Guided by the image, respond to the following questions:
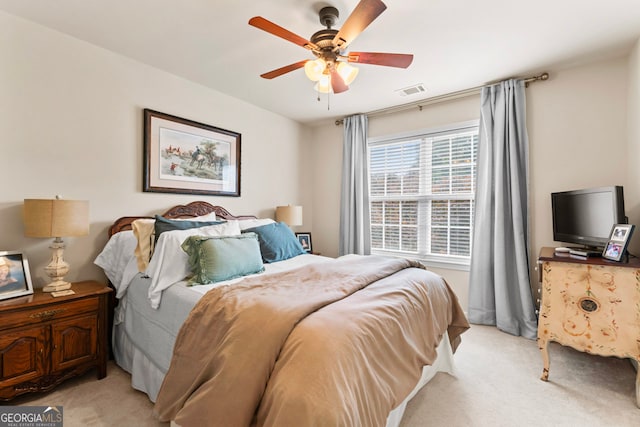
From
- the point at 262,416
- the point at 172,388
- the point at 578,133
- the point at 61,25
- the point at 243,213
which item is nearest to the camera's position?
the point at 262,416

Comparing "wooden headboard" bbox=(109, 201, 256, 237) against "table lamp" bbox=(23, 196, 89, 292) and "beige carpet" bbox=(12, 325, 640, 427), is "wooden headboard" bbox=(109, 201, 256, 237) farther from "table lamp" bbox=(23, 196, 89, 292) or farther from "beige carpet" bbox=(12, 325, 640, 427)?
"beige carpet" bbox=(12, 325, 640, 427)

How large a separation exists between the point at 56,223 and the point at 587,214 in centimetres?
395

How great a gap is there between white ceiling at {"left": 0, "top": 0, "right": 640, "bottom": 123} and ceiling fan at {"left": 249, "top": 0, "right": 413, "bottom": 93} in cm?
24

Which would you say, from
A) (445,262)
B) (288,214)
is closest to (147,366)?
(288,214)

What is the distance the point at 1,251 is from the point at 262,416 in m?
2.22

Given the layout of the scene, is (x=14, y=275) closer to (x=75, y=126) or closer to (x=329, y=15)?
(x=75, y=126)

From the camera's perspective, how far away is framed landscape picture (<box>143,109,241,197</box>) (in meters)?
2.72

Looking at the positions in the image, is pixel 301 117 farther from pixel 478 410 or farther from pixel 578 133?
pixel 478 410

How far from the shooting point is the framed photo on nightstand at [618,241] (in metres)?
1.90

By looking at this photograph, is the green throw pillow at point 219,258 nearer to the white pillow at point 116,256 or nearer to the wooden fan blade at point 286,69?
the white pillow at point 116,256

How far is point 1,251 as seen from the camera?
6.48 ft

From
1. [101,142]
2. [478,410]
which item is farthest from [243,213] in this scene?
[478,410]

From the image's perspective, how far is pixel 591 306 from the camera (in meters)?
2.00

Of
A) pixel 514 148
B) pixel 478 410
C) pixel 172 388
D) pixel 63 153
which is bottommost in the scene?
pixel 478 410
